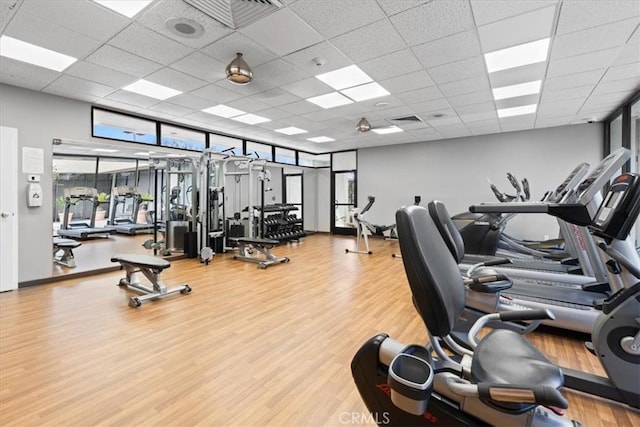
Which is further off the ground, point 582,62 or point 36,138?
point 582,62

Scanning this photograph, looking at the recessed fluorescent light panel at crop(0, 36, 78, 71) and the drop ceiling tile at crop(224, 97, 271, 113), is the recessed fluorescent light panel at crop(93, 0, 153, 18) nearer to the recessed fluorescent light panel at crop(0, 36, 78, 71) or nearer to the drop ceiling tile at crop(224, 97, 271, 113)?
the recessed fluorescent light panel at crop(0, 36, 78, 71)

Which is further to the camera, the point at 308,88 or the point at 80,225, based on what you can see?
the point at 80,225

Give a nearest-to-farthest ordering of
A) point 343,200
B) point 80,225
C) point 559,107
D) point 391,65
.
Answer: point 391,65, point 559,107, point 80,225, point 343,200

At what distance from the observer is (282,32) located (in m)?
2.95

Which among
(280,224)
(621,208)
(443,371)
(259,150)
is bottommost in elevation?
(443,371)

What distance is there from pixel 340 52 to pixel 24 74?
402 centimetres

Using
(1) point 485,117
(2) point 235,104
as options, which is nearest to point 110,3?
(2) point 235,104

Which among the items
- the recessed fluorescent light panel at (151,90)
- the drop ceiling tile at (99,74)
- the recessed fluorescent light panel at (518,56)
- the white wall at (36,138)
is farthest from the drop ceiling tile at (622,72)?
the white wall at (36,138)

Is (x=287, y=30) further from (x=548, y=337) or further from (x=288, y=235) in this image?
(x=288, y=235)

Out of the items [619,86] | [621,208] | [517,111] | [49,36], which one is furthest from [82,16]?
[619,86]

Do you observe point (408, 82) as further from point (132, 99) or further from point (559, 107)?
point (132, 99)

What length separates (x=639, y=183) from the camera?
5.50 feet

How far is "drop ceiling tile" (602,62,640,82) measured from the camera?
368 centimetres

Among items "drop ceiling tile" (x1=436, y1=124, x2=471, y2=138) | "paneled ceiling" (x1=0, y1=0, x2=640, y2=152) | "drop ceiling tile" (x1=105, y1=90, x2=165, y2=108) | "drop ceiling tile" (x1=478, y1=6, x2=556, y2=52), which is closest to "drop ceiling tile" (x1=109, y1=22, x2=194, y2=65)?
"paneled ceiling" (x1=0, y1=0, x2=640, y2=152)
